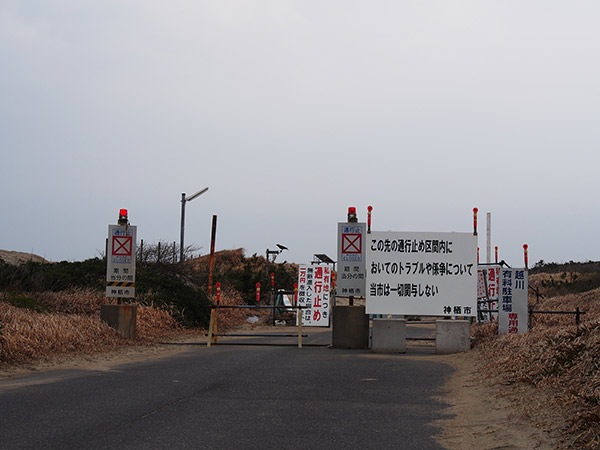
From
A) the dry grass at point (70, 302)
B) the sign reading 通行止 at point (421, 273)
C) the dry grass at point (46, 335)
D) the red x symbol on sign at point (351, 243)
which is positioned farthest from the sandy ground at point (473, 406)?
the dry grass at point (70, 302)

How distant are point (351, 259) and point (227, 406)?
9.54m

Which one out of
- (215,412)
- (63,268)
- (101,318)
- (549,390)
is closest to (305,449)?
(215,412)

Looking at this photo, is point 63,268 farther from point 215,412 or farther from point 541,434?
point 541,434

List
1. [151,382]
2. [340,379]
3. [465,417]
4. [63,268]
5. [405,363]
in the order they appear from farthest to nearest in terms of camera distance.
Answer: [63,268] < [405,363] < [340,379] < [151,382] < [465,417]

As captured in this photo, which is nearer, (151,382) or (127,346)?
(151,382)

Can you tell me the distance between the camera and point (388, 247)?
1730 cm

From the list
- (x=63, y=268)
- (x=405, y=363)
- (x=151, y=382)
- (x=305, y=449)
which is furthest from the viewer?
(x=63, y=268)

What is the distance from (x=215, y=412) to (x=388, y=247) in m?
9.38

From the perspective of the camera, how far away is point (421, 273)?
1717 cm

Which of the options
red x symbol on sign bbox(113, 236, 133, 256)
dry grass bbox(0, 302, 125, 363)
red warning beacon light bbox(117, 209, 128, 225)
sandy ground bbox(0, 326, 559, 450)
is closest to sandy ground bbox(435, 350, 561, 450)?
sandy ground bbox(0, 326, 559, 450)

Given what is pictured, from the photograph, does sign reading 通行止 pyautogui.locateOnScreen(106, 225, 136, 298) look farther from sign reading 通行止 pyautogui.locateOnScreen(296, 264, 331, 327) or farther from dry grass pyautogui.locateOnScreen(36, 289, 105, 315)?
sign reading 通行止 pyautogui.locateOnScreen(296, 264, 331, 327)

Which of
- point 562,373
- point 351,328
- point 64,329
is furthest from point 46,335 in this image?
point 562,373

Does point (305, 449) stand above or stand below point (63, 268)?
below

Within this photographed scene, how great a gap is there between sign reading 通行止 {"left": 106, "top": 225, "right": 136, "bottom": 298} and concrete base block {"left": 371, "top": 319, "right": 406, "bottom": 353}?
6862mm
